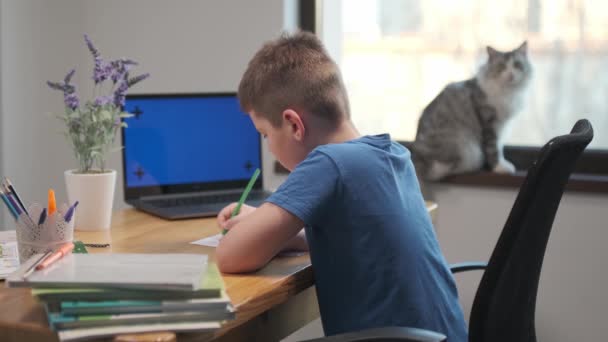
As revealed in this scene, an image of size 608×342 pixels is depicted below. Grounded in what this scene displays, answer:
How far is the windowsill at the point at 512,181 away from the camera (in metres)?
2.24

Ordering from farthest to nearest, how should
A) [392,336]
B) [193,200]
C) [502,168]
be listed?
[502,168] < [193,200] < [392,336]

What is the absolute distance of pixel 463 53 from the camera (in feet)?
8.35

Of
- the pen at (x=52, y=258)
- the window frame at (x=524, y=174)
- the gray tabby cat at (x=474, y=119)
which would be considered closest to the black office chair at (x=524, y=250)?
the pen at (x=52, y=258)

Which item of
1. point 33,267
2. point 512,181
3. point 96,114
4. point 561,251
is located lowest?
point 561,251

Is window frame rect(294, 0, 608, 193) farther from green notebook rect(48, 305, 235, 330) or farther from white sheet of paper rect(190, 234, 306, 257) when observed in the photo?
green notebook rect(48, 305, 235, 330)

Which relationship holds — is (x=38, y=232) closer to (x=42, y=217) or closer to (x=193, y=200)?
(x=42, y=217)

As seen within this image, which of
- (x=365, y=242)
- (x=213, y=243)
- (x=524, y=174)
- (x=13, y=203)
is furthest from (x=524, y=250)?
(x=524, y=174)

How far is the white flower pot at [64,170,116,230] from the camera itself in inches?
67.1

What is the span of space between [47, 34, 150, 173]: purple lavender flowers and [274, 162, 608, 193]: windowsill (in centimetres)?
109

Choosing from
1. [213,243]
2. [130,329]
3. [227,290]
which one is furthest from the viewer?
[213,243]

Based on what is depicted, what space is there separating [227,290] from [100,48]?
1913 mm

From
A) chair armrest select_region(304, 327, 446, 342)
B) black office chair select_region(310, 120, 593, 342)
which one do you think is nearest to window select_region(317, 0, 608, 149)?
black office chair select_region(310, 120, 593, 342)

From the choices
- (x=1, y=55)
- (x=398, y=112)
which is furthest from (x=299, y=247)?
(x=1, y=55)

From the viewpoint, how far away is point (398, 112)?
2676 mm
